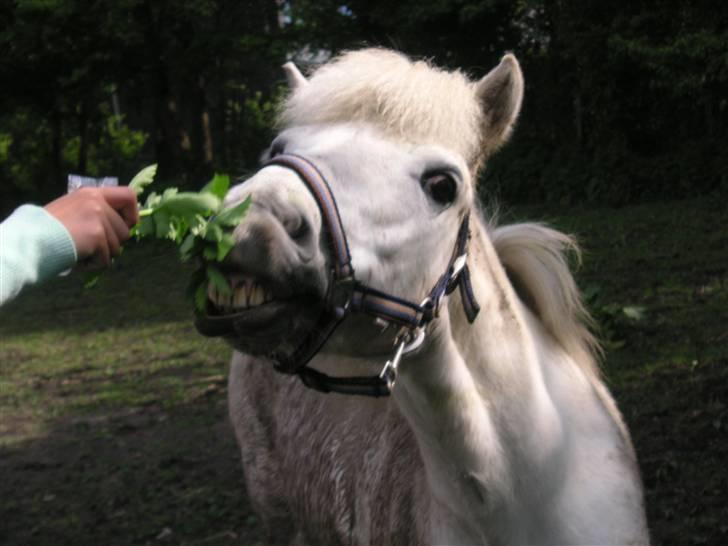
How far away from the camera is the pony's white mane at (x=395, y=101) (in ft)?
7.62

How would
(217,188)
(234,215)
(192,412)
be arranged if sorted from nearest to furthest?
(234,215) < (217,188) < (192,412)

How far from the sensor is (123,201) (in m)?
1.90

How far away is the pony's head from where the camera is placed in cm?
202

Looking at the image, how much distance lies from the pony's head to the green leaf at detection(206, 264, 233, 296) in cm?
2

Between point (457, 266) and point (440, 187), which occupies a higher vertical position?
point (440, 187)

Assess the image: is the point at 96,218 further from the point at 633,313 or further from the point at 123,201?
the point at 633,313

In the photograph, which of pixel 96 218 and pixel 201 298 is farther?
pixel 201 298

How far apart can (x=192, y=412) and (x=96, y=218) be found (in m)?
5.22

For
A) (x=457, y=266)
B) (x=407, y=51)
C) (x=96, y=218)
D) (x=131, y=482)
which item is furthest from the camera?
(x=407, y=51)

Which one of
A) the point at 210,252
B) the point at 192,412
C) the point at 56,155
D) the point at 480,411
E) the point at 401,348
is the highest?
the point at 210,252

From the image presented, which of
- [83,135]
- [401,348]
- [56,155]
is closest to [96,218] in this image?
[401,348]

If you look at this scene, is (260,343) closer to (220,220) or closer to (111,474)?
(220,220)

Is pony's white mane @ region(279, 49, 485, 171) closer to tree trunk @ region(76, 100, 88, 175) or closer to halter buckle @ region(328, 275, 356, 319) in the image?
halter buckle @ region(328, 275, 356, 319)

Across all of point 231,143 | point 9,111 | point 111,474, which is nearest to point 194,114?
point 231,143
